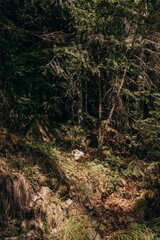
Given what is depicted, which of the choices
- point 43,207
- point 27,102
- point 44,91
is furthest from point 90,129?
point 43,207

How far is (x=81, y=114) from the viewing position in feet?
33.4

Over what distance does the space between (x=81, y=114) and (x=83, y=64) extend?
1450 millimetres

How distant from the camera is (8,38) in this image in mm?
8883

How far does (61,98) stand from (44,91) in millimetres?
666

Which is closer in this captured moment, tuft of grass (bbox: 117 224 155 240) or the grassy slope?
tuft of grass (bbox: 117 224 155 240)

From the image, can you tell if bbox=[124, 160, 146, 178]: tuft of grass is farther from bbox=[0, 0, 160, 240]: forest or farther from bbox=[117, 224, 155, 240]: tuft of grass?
bbox=[117, 224, 155, 240]: tuft of grass

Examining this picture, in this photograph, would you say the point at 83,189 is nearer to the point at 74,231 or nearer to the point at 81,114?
the point at 74,231

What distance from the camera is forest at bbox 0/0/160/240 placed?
7551mm

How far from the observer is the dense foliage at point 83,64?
8.99 metres

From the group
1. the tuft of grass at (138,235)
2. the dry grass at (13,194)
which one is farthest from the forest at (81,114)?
the tuft of grass at (138,235)

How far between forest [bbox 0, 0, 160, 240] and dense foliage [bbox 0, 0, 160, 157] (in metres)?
0.03

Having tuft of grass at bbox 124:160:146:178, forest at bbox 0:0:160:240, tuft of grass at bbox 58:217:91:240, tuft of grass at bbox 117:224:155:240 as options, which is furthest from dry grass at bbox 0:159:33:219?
tuft of grass at bbox 124:160:146:178

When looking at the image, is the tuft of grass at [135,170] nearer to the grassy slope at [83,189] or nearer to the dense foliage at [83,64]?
the grassy slope at [83,189]

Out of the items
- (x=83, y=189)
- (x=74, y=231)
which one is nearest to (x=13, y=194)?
(x=74, y=231)
